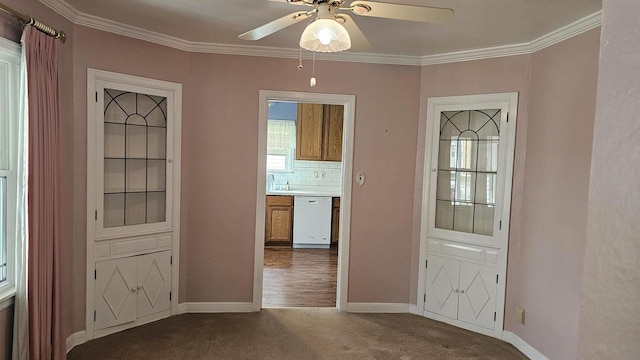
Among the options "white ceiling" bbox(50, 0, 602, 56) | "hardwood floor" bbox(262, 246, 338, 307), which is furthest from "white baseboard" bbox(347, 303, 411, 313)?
"white ceiling" bbox(50, 0, 602, 56)

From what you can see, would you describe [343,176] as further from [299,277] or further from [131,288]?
[131,288]

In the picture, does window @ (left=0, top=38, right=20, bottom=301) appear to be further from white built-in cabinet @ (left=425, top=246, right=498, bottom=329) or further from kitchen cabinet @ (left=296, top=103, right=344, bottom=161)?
kitchen cabinet @ (left=296, top=103, right=344, bottom=161)

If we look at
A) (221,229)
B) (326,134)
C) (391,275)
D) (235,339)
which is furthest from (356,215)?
(326,134)

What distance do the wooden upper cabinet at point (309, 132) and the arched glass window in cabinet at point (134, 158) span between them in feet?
11.0

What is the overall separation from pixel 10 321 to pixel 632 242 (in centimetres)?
295

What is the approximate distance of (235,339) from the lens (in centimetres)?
325

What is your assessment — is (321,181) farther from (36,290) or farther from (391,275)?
(36,290)

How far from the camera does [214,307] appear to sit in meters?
3.77

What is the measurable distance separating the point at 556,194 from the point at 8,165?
11.8 feet

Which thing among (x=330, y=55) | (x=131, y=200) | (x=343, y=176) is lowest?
(x=131, y=200)

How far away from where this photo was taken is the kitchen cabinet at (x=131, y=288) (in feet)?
10.4

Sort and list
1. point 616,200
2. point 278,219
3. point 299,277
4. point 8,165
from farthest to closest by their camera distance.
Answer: point 278,219
point 299,277
point 8,165
point 616,200

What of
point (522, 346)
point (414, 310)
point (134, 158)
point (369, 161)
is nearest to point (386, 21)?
point (369, 161)

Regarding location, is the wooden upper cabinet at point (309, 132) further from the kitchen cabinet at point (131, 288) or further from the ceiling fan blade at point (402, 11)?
the ceiling fan blade at point (402, 11)
